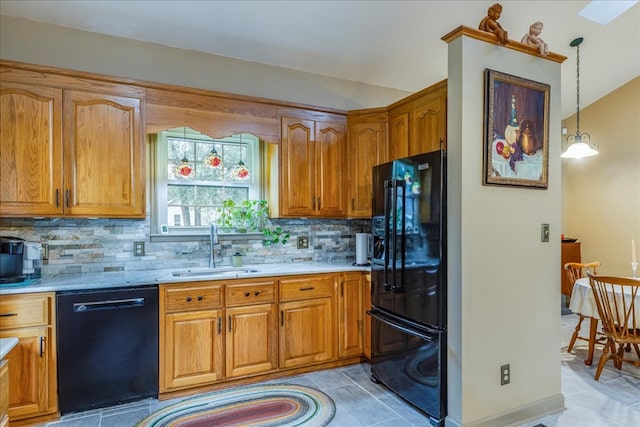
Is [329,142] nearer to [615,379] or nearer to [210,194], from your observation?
[210,194]

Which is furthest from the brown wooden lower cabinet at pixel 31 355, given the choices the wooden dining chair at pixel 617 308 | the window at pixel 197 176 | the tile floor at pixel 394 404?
the wooden dining chair at pixel 617 308

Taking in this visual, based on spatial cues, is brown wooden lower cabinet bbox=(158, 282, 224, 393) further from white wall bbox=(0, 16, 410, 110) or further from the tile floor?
white wall bbox=(0, 16, 410, 110)

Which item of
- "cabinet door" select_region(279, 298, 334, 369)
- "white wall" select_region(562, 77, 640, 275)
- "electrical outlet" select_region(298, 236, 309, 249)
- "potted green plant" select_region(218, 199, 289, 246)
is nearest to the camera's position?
"cabinet door" select_region(279, 298, 334, 369)

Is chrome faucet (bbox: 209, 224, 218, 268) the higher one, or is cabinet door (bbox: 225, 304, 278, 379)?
chrome faucet (bbox: 209, 224, 218, 268)

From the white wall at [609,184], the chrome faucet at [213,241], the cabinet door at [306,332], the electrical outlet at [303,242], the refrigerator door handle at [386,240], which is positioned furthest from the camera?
the white wall at [609,184]

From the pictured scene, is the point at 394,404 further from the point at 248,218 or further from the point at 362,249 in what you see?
the point at 248,218

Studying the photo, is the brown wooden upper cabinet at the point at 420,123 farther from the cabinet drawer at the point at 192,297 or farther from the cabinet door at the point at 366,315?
the cabinet drawer at the point at 192,297

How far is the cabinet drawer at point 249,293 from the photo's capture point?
288 cm

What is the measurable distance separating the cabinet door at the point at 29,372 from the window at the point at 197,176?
1.20 meters

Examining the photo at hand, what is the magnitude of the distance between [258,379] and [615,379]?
113 inches

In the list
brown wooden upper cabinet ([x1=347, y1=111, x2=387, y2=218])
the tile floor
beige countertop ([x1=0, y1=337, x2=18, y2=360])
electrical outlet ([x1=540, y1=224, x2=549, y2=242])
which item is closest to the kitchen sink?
the tile floor

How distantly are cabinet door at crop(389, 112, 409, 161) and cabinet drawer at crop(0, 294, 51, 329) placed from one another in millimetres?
2896


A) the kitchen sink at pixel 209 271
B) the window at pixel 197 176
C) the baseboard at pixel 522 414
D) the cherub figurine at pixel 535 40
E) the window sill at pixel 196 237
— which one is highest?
the cherub figurine at pixel 535 40

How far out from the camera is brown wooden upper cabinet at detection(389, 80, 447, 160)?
9.76 feet
